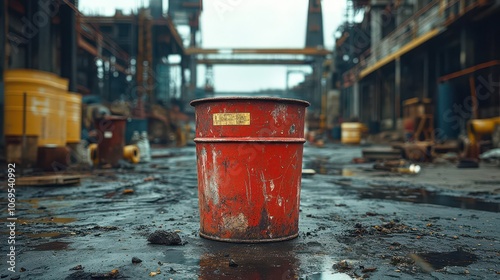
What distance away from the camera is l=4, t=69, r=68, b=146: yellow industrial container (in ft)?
25.2

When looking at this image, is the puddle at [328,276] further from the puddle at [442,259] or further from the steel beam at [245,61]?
the steel beam at [245,61]

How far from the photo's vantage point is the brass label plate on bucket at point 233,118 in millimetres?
2602

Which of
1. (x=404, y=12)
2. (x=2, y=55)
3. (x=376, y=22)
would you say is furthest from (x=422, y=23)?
(x=2, y=55)

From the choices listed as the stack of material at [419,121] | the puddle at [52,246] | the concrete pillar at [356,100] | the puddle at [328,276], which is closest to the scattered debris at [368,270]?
the puddle at [328,276]

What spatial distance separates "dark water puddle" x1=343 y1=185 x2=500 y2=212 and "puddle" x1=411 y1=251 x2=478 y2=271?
187 cm

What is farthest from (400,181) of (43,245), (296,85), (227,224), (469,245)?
(296,85)

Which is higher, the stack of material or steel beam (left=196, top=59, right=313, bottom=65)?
steel beam (left=196, top=59, right=313, bottom=65)

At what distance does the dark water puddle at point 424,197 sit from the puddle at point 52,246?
3299 mm

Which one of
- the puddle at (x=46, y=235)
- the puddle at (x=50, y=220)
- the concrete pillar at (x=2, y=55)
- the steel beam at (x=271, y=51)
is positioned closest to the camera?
→ the puddle at (x=46, y=235)

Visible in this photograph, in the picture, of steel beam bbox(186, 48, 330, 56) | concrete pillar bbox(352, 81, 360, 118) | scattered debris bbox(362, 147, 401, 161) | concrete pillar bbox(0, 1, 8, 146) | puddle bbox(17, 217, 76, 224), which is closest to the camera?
puddle bbox(17, 217, 76, 224)

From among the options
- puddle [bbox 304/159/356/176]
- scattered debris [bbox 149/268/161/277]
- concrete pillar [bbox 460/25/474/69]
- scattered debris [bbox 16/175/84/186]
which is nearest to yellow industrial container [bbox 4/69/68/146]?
scattered debris [bbox 16/175/84/186]

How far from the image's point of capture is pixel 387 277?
1982mm

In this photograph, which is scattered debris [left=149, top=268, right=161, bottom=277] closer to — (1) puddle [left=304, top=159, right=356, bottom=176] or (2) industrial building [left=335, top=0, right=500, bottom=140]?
(1) puddle [left=304, top=159, right=356, bottom=176]

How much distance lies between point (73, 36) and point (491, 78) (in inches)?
527
